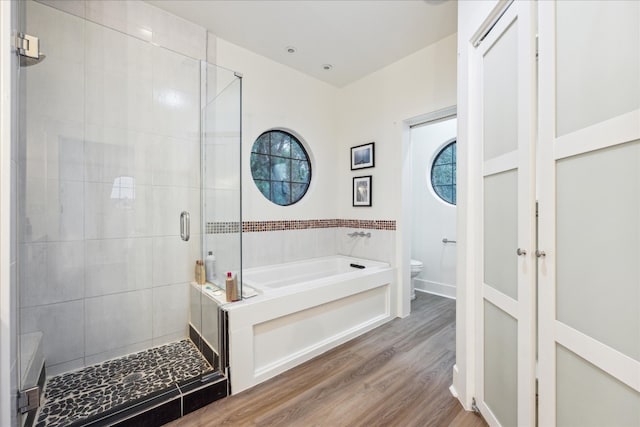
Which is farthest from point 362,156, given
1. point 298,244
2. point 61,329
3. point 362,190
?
point 61,329

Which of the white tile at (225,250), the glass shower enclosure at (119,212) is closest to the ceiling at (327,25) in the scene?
A: the glass shower enclosure at (119,212)

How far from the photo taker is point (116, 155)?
213cm

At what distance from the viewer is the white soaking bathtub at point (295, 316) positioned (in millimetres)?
1883

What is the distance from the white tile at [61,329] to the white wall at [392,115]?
2.82 meters

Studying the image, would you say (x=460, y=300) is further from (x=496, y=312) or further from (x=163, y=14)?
(x=163, y=14)

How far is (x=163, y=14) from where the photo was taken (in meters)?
2.38

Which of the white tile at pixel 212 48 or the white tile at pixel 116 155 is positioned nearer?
the white tile at pixel 116 155

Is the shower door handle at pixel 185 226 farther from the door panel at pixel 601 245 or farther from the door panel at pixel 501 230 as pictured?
the door panel at pixel 601 245

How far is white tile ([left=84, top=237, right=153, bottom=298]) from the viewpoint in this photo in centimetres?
203

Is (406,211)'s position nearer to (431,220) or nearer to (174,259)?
(431,220)

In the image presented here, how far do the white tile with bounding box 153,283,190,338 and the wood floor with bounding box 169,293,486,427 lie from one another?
0.89 m

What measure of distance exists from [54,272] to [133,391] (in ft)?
3.22

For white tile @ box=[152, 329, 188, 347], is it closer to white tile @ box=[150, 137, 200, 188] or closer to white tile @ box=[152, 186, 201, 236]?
white tile @ box=[152, 186, 201, 236]

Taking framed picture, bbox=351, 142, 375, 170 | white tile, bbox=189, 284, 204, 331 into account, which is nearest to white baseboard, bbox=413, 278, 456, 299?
framed picture, bbox=351, 142, 375, 170
